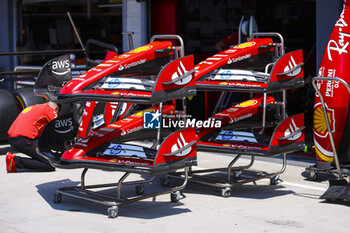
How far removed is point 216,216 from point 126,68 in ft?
5.61

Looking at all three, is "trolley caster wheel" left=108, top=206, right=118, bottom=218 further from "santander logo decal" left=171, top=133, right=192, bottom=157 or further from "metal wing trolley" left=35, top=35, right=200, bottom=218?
"santander logo decal" left=171, top=133, right=192, bottom=157

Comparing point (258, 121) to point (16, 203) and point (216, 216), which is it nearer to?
point (216, 216)

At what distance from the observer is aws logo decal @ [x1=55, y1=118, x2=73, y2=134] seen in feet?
22.4

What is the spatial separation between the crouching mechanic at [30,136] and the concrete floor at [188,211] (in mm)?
449

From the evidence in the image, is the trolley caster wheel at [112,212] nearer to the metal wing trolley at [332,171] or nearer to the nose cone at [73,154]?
the nose cone at [73,154]

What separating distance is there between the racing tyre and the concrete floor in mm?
1957

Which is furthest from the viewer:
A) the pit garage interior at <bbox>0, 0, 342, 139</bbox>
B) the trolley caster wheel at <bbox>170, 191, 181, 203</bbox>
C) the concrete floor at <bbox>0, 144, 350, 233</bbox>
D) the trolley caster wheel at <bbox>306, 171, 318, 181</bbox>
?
the pit garage interior at <bbox>0, 0, 342, 139</bbox>

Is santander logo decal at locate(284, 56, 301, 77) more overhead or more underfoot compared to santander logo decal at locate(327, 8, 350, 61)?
more underfoot

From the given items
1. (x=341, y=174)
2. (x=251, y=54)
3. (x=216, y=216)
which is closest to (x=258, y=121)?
(x=251, y=54)

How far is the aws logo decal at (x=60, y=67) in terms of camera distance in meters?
6.82

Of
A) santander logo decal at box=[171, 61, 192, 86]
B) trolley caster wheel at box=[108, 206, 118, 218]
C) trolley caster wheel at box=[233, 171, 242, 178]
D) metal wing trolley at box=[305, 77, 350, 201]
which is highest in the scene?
santander logo decal at box=[171, 61, 192, 86]

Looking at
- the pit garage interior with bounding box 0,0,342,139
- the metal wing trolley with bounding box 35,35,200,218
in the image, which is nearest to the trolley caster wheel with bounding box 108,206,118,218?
the metal wing trolley with bounding box 35,35,200,218

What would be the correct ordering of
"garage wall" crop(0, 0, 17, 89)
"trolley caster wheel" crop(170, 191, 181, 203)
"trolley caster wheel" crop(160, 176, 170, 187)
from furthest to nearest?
1. "garage wall" crop(0, 0, 17, 89)
2. "trolley caster wheel" crop(160, 176, 170, 187)
3. "trolley caster wheel" crop(170, 191, 181, 203)

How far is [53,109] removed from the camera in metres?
8.14
